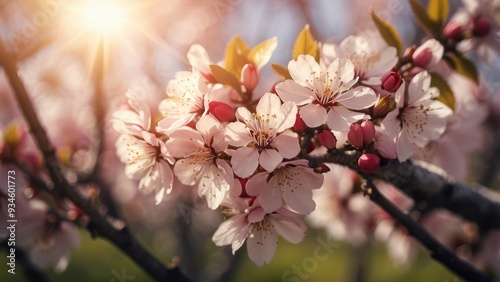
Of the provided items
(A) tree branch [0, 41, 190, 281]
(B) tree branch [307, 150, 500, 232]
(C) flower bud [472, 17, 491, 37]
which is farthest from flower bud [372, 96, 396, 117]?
(A) tree branch [0, 41, 190, 281]

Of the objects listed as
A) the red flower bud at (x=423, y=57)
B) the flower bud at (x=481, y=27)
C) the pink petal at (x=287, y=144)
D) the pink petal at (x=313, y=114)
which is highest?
the pink petal at (x=313, y=114)

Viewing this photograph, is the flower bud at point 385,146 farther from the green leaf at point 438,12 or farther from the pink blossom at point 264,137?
the green leaf at point 438,12

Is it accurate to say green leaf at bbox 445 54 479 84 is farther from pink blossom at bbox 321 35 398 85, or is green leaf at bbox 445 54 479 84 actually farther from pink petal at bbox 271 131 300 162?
pink petal at bbox 271 131 300 162

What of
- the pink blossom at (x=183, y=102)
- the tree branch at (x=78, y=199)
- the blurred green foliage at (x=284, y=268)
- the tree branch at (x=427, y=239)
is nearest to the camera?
the pink blossom at (x=183, y=102)

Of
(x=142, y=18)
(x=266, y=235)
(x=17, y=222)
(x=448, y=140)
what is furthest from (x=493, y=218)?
(x=142, y=18)

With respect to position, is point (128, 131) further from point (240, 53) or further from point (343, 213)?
point (343, 213)

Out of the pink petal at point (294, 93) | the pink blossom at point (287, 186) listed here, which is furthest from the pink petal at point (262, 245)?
the pink petal at point (294, 93)
